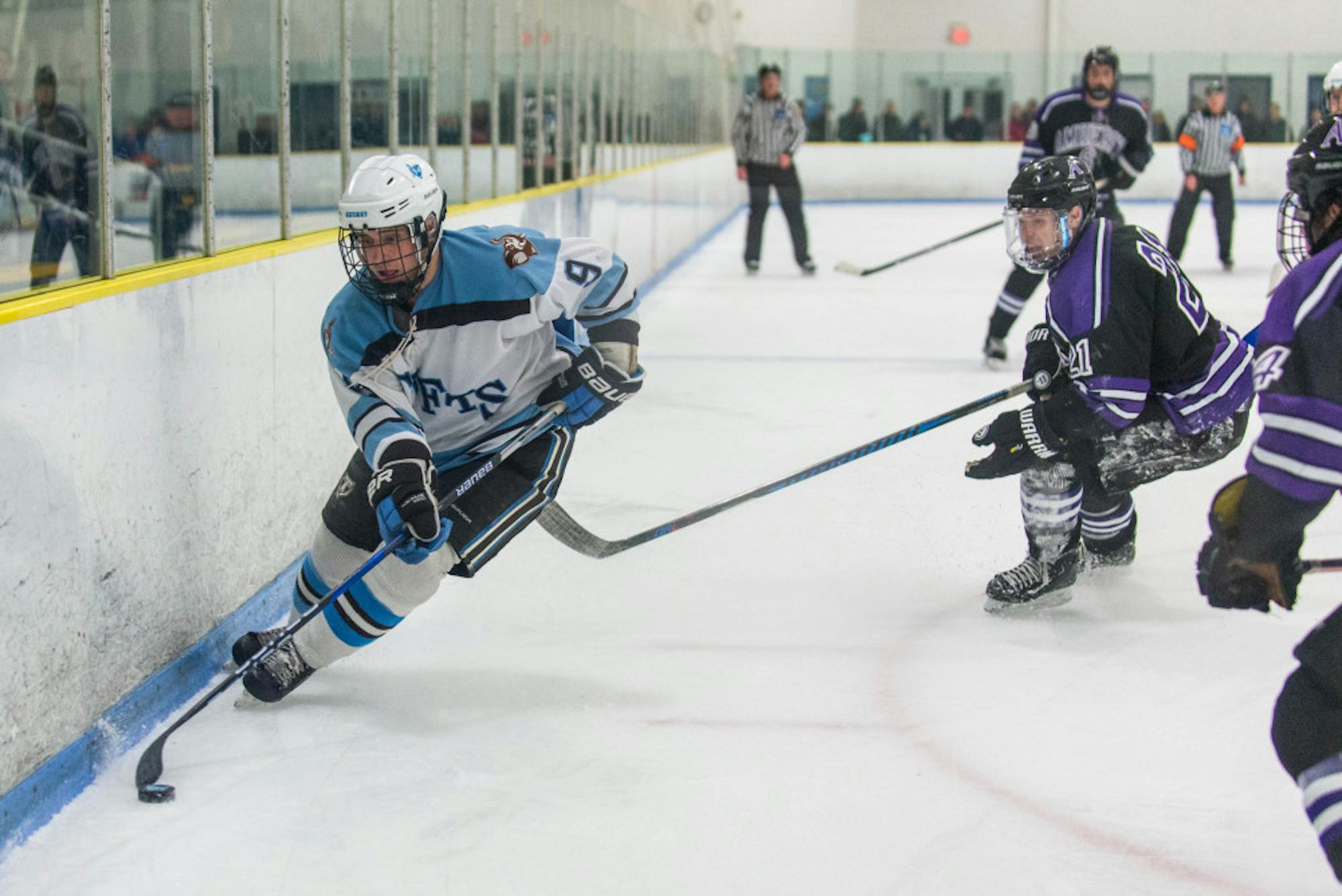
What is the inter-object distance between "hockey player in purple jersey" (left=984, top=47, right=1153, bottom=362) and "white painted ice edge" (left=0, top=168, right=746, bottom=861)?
131 inches

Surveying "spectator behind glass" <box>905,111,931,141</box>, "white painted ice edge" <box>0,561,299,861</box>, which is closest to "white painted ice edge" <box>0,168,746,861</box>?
"white painted ice edge" <box>0,561,299,861</box>

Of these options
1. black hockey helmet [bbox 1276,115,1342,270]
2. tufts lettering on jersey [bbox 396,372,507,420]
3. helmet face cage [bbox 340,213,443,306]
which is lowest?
tufts lettering on jersey [bbox 396,372,507,420]

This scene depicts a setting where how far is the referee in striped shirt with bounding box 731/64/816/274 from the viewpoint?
8.84 m

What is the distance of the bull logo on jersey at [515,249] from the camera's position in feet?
7.77

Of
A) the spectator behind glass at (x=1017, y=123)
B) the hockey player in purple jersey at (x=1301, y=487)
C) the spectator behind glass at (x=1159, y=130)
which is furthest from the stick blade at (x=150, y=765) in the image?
the spectator behind glass at (x=1159, y=130)

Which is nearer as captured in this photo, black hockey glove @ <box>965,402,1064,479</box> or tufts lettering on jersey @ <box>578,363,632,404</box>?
tufts lettering on jersey @ <box>578,363,632,404</box>

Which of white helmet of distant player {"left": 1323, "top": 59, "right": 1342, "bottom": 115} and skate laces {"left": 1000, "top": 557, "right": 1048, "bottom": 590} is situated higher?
white helmet of distant player {"left": 1323, "top": 59, "right": 1342, "bottom": 115}

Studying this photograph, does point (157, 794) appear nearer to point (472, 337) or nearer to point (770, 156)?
point (472, 337)

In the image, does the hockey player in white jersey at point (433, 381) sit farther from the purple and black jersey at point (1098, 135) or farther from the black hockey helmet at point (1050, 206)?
the purple and black jersey at point (1098, 135)

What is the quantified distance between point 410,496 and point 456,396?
0.31 metres

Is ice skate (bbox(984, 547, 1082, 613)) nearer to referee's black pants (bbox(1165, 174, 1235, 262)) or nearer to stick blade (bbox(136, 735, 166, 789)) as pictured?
stick blade (bbox(136, 735, 166, 789))

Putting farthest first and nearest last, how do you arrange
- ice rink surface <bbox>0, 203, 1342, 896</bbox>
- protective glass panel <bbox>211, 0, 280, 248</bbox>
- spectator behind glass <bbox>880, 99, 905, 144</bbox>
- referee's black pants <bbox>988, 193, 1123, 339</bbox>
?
spectator behind glass <bbox>880, 99, 905, 144</bbox> < referee's black pants <bbox>988, 193, 1123, 339</bbox> < protective glass panel <bbox>211, 0, 280, 248</bbox> < ice rink surface <bbox>0, 203, 1342, 896</bbox>

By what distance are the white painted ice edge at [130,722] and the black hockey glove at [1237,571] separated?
1.41 m

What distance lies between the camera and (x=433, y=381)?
2.36m
